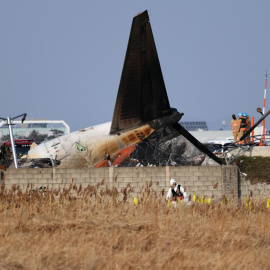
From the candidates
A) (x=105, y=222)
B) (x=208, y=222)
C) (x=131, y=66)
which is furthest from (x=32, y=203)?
(x=131, y=66)

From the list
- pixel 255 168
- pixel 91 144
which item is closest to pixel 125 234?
pixel 91 144

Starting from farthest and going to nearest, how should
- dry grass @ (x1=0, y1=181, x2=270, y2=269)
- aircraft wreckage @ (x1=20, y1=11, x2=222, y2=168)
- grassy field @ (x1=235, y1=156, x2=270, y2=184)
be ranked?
1. grassy field @ (x1=235, y1=156, x2=270, y2=184)
2. aircraft wreckage @ (x1=20, y1=11, x2=222, y2=168)
3. dry grass @ (x1=0, y1=181, x2=270, y2=269)

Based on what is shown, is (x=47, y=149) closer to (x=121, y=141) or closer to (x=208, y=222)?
(x=121, y=141)

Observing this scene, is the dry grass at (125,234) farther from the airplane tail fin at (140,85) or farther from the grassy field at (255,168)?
the grassy field at (255,168)

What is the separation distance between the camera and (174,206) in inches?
870

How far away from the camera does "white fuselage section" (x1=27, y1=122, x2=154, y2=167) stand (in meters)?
34.9

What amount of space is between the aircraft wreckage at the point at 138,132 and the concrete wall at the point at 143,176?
1.15 m

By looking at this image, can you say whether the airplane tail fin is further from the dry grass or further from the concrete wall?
the dry grass

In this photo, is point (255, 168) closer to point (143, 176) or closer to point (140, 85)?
point (143, 176)

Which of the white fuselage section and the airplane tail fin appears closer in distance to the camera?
the airplane tail fin

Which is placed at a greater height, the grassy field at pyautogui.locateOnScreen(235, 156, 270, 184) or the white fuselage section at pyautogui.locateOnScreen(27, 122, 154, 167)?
the white fuselage section at pyautogui.locateOnScreen(27, 122, 154, 167)

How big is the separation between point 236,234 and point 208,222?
147 cm

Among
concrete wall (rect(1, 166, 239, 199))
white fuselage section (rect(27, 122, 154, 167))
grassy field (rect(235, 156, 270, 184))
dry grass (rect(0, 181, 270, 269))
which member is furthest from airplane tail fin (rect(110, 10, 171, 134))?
dry grass (rect(0, 181, 270, 269))

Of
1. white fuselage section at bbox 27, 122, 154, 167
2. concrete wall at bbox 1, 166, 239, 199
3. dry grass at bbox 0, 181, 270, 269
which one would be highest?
white fuselage section at bbox 27, 122, 154, 167
